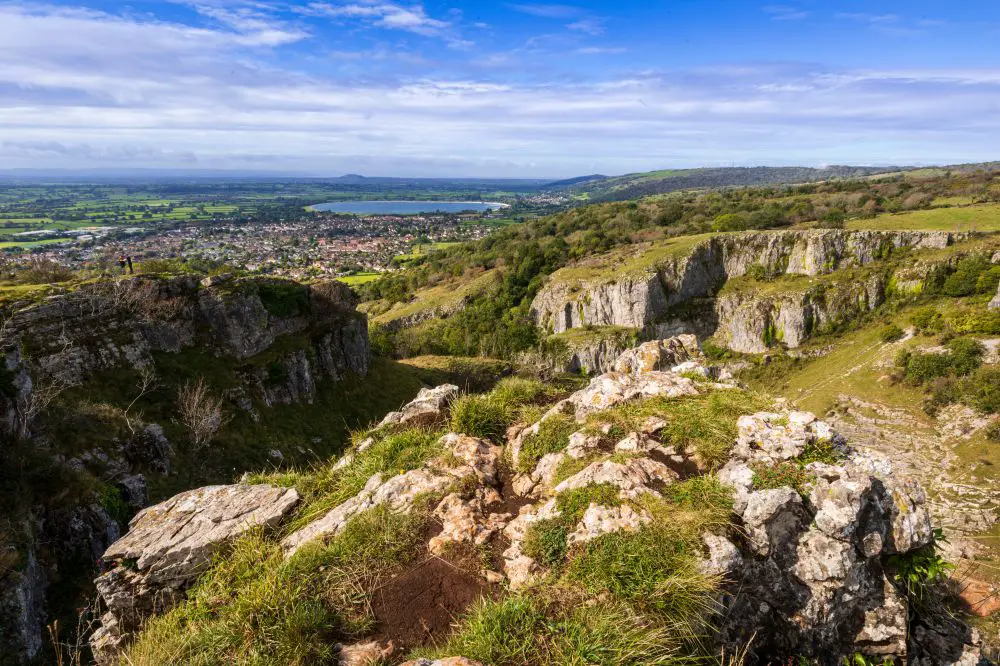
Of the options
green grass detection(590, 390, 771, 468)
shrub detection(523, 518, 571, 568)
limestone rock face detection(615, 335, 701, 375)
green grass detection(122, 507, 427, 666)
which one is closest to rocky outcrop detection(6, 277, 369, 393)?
green grass detection(122, 507, 427, 666)

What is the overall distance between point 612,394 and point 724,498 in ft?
10.7

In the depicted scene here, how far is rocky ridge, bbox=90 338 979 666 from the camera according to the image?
16.4 ft

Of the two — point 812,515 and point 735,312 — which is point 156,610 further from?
point 735,312

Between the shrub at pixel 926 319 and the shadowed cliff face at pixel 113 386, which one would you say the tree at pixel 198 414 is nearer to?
the shadowed cliff face at pixel 113 386

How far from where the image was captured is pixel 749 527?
520cm

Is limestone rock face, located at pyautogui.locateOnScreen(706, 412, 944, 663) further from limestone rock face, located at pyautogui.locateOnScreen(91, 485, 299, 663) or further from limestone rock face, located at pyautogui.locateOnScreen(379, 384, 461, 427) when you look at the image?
limestone rock face, located at pyautogui.locateOnScreen(91, 485, 299, 663)

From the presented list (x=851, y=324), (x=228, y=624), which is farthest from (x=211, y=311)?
(x=851, y=324)

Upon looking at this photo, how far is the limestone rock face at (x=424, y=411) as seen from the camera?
356 inches

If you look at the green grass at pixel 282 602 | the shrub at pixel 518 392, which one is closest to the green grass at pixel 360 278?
the shrub at pixel 518 392

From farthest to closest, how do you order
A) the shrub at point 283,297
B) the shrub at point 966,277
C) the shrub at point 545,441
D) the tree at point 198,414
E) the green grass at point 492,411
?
the shrub at point 966,277, the shrub at point 283,297, the tree at point 198,414, the green grass at point 492,411, the shrub at point 545,441

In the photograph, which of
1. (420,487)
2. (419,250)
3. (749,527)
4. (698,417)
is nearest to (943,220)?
(698,417)

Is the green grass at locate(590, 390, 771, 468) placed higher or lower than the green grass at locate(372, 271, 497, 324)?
higher

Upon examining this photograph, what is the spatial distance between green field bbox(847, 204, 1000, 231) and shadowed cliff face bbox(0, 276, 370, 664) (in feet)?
278

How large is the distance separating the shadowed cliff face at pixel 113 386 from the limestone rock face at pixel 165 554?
492 cm
